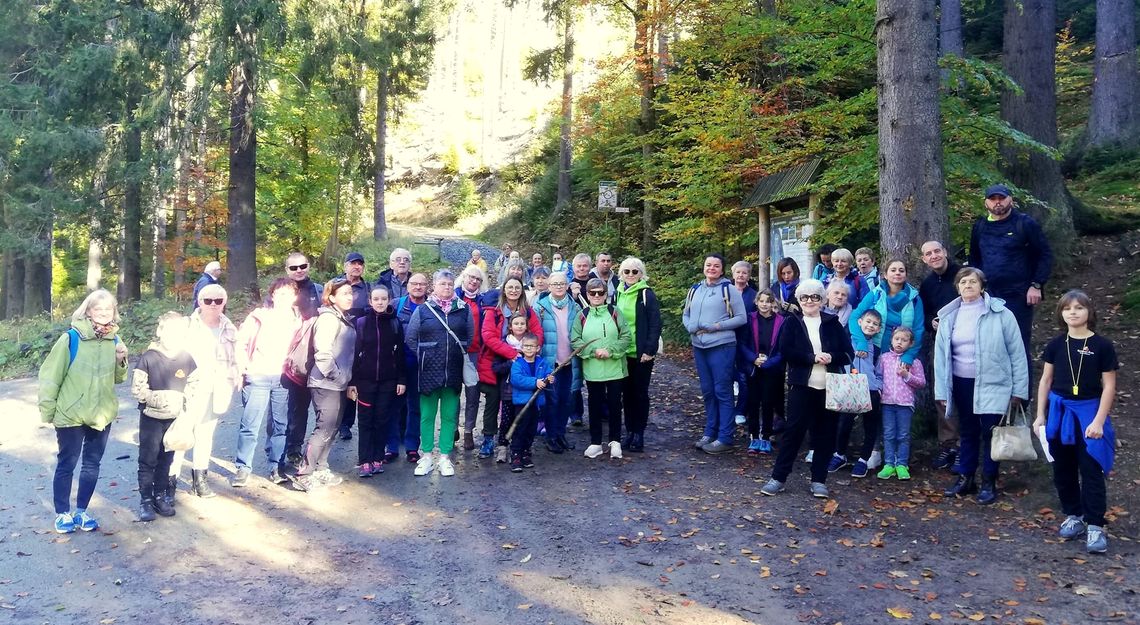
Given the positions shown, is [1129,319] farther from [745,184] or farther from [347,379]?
[347,379]

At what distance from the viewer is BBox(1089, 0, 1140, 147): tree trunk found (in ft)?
48.4

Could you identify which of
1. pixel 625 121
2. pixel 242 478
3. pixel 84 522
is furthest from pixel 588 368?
pixel 625 121

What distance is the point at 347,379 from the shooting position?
6.70m

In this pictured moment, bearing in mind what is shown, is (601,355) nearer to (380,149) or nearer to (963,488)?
(963,488)

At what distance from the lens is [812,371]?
20.3 ft

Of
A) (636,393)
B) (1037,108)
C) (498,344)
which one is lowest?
(636,393)

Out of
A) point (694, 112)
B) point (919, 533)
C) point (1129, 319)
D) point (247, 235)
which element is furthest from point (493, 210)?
point (919, 533)

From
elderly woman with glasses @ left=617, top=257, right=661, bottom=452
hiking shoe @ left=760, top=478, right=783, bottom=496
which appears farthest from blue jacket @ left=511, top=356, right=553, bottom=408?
hiking shoe @ left=760, top=478, right=783, bottom=496

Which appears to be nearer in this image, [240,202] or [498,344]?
[498,344]

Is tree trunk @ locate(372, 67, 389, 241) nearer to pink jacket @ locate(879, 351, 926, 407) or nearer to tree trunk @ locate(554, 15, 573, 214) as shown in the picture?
tree trunk @ locate(554, 15, 573, 214)

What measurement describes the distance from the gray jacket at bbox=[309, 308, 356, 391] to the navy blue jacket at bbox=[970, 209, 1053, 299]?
5673 mm

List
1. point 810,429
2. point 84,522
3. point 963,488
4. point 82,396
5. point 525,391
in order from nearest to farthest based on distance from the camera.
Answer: point 82,396
point 84,522
point 963,488
point 810,429
point 525,391

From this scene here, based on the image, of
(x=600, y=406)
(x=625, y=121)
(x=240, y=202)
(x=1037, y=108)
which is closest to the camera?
(x=600, y=406)

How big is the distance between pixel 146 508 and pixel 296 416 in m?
1.51
